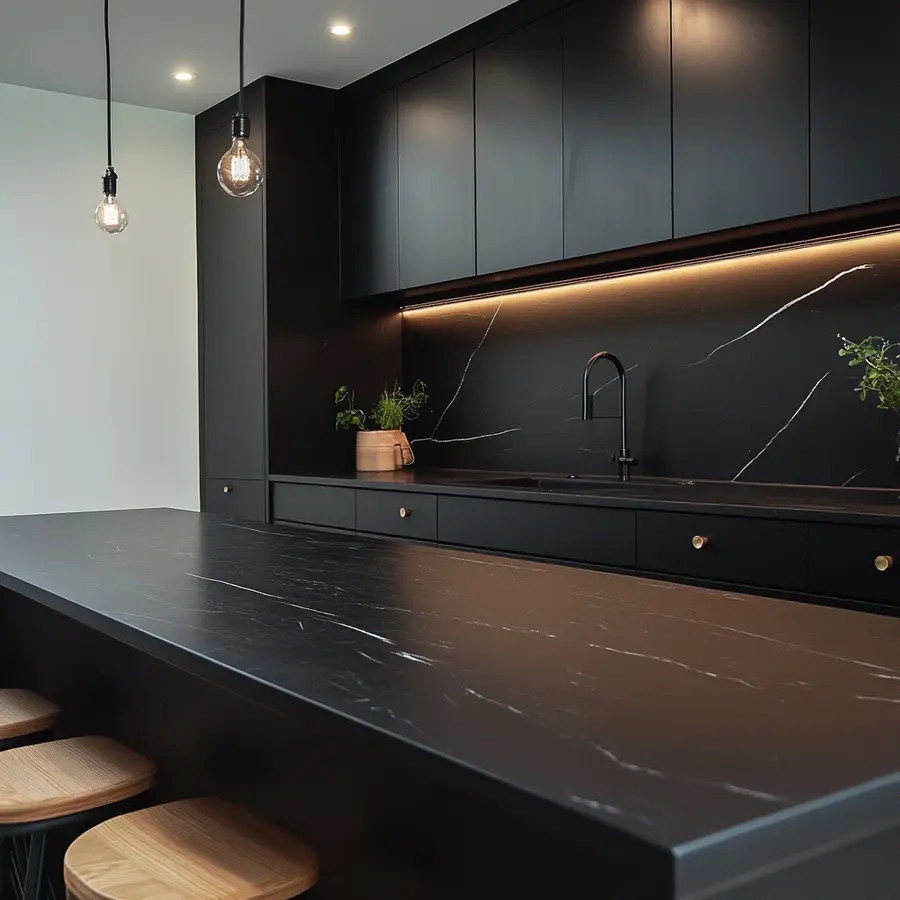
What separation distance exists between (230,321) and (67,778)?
3.34 meters

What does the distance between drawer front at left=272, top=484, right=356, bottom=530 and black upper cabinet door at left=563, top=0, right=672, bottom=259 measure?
131cm

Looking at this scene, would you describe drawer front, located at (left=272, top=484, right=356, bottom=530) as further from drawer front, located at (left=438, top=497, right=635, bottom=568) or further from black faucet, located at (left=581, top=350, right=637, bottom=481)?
black faucet, located at (left=581, top=350, right=637, bottom=481)

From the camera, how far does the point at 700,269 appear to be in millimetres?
3678

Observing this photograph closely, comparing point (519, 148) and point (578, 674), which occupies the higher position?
point (519, 148)

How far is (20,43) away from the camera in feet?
13.4

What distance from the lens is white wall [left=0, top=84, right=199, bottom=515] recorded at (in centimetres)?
461

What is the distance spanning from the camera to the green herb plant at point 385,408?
4.68m

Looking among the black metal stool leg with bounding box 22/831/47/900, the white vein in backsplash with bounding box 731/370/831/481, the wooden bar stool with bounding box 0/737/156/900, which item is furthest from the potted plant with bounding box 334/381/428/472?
the black metal stool leg with bounding box 22/831/47/900

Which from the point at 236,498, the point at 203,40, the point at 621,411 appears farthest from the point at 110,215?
the point at 236,498

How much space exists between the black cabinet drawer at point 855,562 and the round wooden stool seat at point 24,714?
1751 mm

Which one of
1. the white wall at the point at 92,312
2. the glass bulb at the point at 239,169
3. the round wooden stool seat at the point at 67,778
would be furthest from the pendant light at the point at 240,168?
the white wall at the point at 92,312

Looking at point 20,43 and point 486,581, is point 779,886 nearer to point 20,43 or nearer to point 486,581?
point 486,581

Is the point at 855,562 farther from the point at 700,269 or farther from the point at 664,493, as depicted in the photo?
the point at 700,269

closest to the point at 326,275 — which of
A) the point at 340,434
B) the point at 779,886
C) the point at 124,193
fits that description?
the point at 340,434
